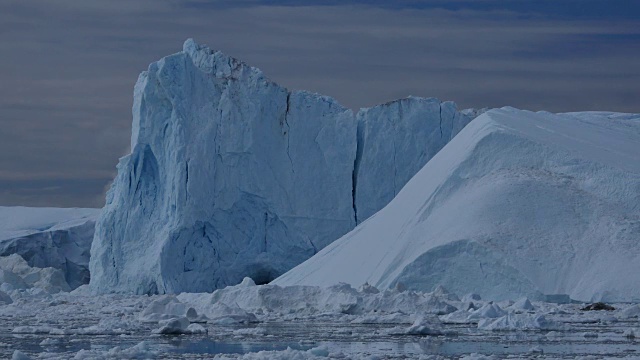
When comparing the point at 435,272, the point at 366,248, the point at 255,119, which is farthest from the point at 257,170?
the point at 435,272

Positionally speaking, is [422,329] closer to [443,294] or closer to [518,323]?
[518,323]

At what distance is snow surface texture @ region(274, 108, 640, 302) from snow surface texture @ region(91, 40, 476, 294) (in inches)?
164

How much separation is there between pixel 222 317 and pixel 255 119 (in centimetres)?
1104

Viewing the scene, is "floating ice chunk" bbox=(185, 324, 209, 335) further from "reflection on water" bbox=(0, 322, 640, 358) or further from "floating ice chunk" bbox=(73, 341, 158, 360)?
"floating ice chunk" bbox=(73, 341, 158, 360)

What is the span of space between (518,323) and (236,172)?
42.1ft

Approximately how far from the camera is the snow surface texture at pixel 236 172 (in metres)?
22.9

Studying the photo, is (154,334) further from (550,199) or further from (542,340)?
(550,199)

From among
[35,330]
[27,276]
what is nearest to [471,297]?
[35,330]

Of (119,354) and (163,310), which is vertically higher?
(163,310)

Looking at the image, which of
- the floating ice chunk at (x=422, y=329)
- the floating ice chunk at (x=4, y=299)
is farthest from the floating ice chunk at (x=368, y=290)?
the floating ice chunk at (x=4, y=299)

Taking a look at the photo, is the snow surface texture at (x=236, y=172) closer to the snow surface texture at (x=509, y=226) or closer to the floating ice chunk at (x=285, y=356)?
the snow surface texture at (x=509, y=226)

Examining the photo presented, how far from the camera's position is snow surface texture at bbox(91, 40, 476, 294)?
22.9 m

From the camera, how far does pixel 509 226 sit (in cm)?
1664

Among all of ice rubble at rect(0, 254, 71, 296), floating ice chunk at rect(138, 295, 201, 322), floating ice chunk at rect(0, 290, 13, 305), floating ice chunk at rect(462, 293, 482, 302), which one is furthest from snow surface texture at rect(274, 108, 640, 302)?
ice rubble at rect(0, 254, 71, 296)
